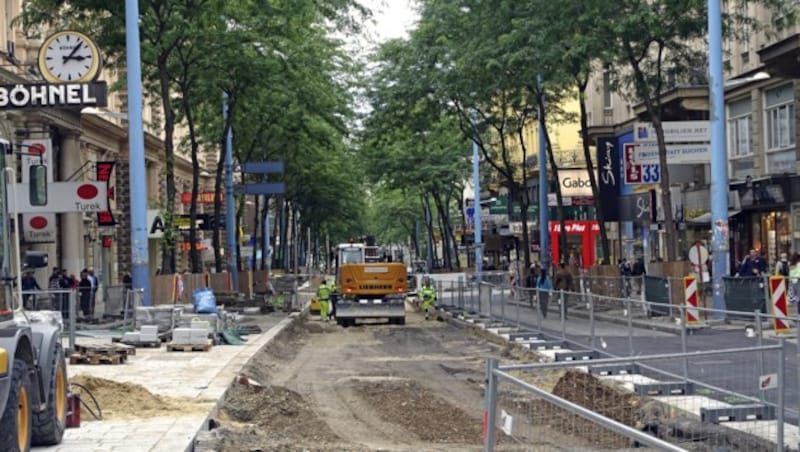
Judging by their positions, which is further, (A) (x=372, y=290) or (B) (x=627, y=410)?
(A) (x=372, y=290)

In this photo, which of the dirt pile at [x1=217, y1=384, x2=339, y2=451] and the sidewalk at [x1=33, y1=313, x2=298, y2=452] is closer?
the sidewalk at [x1=33, y1=313, x2=298, y2=452]

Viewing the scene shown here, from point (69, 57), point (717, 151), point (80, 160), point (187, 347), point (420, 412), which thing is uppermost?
point (69, 57)

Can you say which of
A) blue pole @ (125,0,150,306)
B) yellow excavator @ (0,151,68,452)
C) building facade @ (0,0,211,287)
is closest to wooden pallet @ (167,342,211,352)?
blue pole @ (125,0,150,306)

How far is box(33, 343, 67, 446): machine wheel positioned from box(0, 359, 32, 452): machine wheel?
29.1 inches

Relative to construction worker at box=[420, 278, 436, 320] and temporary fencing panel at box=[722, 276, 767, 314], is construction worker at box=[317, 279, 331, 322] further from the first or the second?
temporary fencing panel at box=[722, 276, 767, 314]

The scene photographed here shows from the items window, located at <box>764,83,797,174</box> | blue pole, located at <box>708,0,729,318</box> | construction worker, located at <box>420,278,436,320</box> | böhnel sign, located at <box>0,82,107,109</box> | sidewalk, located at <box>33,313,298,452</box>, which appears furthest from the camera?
construction worker, located at <box>420,278,436,320</box>

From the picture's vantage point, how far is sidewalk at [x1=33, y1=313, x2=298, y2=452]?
38.6 feet

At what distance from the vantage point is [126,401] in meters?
14.9

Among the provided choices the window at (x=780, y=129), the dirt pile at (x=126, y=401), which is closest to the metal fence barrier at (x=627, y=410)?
the dirt pile at (x=126, y=401)

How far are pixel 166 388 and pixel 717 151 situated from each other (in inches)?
619

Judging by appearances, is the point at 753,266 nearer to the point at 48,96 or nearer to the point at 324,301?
the point at 324,301

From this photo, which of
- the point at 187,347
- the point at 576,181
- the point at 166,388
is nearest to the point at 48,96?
the point at 187,347

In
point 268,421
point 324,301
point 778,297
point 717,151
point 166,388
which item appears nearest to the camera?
point 268,421

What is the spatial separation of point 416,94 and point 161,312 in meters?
17.9
